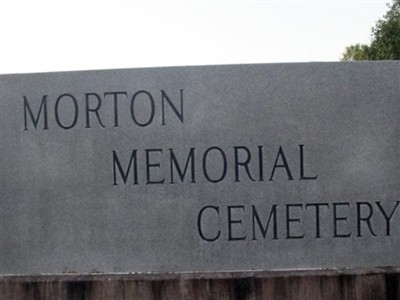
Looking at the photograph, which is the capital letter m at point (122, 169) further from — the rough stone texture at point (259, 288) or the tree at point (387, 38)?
the tree at point (387, 38)

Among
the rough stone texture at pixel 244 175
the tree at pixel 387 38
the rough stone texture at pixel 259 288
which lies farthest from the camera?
the tree at pixel 387 38

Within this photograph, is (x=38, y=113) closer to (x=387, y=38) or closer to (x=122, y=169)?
(x=122, y=169)

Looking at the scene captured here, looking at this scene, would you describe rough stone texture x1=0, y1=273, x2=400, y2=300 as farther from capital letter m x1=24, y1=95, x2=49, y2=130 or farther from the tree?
the tree

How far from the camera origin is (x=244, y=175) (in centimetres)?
685

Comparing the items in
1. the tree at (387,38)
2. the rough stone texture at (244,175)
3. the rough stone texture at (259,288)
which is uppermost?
the tree at (387,38)

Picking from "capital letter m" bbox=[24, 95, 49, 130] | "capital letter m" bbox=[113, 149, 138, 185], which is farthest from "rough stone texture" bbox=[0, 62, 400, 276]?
"capital letter m" bbox=[24, 95, 49, 130]

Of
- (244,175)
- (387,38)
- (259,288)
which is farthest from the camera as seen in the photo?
(387,38)

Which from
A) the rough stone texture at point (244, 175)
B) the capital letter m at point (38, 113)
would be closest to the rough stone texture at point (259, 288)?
the rough stone texture at point (244, 175)

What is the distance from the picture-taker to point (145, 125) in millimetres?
6879

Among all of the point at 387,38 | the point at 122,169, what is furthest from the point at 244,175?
the point at 387,38

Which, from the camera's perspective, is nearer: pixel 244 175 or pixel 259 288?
pixel 259 288

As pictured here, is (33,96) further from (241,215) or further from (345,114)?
(345,114)

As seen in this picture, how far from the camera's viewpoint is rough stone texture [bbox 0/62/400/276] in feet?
22.4

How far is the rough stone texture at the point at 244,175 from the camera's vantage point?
22.4 ft
